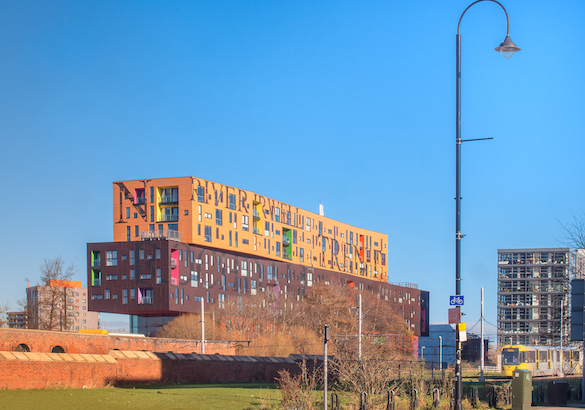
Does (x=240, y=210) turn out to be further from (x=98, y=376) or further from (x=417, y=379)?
(x=417, y=379)

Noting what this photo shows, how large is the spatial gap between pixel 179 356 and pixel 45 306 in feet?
149

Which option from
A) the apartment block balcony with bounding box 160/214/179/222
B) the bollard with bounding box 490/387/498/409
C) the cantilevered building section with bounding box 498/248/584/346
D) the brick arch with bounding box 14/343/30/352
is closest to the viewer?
the bollard with bounding box 490/387/498/409

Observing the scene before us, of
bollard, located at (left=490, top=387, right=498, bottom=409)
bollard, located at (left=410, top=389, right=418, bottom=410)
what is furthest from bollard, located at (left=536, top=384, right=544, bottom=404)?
bollard, located at (left=410, top=389, right=418, bottom=410)

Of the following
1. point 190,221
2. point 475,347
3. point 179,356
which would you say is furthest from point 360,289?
point 179,356

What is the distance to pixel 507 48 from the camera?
19.9 m

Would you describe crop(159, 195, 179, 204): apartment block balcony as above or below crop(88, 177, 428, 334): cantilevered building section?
above

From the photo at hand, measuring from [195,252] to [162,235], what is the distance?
5109mm

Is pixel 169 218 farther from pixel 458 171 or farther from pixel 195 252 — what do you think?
pixel 458 171

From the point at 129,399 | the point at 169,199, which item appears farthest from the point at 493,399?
the point at 169,199

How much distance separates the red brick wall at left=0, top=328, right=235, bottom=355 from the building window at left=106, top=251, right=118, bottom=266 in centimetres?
3334

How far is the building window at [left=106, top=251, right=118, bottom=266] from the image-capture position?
93.5 m

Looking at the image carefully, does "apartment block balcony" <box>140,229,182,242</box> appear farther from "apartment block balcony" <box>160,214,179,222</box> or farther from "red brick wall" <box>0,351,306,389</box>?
"red brick wall" <box>0,351,306,389</box>

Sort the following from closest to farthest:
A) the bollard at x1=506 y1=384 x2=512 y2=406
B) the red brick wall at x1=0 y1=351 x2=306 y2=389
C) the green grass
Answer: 1. the green grass
2. the bollard at x1=506 y1=384 x2=512 y2=406
3. the red brick wall at x1=0 y1=351 x2=306 y2=389

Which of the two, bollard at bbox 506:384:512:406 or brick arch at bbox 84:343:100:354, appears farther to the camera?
brick arch at bbox 84:343:100:354
